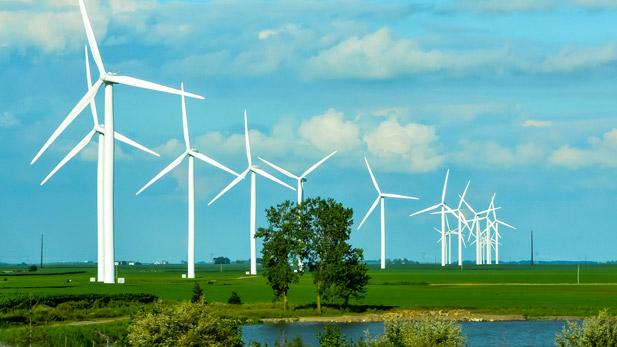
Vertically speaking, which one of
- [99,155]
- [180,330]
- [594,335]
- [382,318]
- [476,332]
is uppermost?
[99,155]

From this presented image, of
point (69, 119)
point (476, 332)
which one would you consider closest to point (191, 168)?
point (69, 119)

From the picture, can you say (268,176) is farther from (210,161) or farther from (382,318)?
(382,318)

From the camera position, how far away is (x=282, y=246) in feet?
253

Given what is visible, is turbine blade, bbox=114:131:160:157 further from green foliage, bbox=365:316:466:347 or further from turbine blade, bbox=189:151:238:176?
green foliage, bbox=365:316:466:347

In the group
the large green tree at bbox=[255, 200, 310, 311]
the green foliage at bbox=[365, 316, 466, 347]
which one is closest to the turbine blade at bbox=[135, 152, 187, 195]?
the large green tree at bbox=[255, 200, 310, 311]

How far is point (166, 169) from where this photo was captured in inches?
4815

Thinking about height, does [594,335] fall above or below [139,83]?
below

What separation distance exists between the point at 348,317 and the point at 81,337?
87.8ft

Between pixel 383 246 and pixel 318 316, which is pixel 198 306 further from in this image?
pixel 383 246

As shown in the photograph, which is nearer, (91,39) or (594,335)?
(594,335)

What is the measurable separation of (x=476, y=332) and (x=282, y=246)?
68.2ft

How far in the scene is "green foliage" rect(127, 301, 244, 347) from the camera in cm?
3339

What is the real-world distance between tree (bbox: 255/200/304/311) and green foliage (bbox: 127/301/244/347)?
4235cm

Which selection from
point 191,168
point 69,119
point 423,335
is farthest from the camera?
point 191,168
